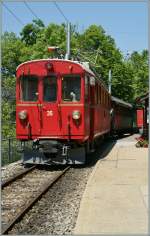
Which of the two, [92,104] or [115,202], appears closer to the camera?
[115,202]

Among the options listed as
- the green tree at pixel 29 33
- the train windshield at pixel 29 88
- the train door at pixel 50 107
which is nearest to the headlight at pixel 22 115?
the train windshield at pixel 29 88

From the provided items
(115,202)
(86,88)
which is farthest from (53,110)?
(115,202)

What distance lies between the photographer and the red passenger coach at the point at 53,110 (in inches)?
656

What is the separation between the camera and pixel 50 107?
16828 mm

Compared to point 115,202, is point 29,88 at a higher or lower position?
higher

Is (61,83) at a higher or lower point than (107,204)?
higher

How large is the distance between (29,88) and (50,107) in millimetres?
880

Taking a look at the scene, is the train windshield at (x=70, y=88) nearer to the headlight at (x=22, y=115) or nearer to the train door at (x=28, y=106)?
the train door at (x=28, y=106)

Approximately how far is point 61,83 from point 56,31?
130 feet

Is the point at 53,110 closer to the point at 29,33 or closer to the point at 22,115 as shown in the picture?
the point at 22,115

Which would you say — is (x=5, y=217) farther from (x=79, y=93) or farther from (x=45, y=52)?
(x=45, y=52)

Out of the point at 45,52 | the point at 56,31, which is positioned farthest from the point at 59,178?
the point at 56,31

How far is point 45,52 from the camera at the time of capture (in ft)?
171

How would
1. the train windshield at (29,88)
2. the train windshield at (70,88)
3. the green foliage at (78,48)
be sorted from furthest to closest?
1. the green foliage at (78,48)
2. the train windshield at (29,88)
3. the train windshield at (70,88)
